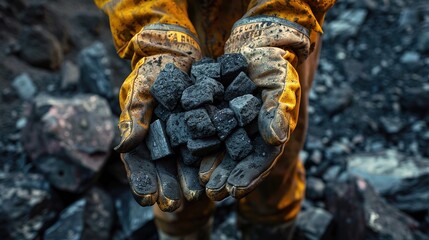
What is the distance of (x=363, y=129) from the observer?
3074 mm

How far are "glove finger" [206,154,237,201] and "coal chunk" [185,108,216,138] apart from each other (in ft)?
0.34

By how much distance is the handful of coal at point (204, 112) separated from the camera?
1.25 m

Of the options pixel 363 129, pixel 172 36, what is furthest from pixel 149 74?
pixel 363 129

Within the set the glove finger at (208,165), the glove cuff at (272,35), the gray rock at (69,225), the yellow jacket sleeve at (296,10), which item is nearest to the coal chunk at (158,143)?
the glove finger at (208,165)

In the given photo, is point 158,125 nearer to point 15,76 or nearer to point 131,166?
point 131,166

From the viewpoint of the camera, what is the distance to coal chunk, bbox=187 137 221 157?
1.25 m

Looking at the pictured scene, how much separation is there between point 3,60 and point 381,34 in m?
3.05

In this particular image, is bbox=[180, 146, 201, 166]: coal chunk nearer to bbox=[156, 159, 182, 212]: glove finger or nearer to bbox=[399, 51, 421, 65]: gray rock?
bbox=[156, 159, 182, 212]: glove finger

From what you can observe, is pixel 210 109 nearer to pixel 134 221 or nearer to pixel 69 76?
pixel 134 221

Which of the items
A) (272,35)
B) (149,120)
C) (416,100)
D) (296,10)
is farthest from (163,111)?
(416,100)

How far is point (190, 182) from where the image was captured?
1277 mm

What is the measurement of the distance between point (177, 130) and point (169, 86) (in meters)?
0.13

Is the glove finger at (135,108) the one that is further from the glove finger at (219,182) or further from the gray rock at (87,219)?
the gray rock at (87,219)

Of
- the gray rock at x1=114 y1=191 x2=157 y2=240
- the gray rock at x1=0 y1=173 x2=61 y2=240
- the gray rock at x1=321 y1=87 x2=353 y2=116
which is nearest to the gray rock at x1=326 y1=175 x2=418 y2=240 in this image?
the gray rock at x1=321 y1=87 x2=353 y2=116
